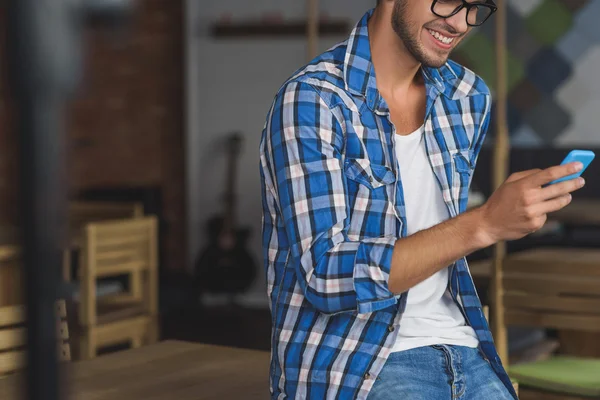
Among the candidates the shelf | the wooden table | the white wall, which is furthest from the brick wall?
the wooden table

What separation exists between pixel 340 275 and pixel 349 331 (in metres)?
0.11

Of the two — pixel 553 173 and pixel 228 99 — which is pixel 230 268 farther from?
pixel 553 173

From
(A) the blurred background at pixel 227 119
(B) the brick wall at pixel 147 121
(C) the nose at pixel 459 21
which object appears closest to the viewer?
(C) the nose at pixel 459 21

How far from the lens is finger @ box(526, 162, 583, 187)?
1229 millimetres

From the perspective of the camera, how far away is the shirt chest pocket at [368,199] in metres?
1.37

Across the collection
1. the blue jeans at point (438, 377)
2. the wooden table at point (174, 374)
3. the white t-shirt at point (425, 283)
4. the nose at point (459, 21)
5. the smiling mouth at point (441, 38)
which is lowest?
the wooden table at point (174, 374)

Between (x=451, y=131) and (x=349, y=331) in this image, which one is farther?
(x=451, y=131)

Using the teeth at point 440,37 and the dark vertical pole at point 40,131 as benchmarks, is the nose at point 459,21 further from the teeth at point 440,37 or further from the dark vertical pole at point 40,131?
the dark vertical pole at point 40,131

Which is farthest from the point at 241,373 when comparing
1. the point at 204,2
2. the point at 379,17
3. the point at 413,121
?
the point at 204,2

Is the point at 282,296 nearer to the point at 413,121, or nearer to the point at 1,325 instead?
the point at 413,121

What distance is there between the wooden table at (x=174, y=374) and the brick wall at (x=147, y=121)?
488 cm

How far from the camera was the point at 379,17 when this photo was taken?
1.56 meters

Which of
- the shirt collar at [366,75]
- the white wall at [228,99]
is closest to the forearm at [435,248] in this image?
the shirt collar at [366,75]

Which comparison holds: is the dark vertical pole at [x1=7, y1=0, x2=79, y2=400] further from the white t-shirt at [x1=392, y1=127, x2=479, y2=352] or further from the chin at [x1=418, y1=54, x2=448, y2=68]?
the chin at [x1=418, y1=54, x2=448, y2=68]
